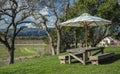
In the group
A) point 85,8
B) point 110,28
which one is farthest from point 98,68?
point 110,28

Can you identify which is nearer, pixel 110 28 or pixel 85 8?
pixel 85 8

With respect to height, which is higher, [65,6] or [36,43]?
[65,6]

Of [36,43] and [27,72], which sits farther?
[36,43]

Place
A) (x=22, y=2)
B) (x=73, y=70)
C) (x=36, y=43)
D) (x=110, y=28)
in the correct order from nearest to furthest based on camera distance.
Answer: (x=73, y=70) → (x=22, y=2) → (x=110, y=28) → (x=36, y=43)

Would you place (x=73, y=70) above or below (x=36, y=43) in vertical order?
above

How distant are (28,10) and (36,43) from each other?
154 ft

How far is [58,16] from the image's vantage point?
103ft

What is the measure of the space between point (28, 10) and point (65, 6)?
434cm

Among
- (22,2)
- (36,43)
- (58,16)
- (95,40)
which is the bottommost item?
(36,43)

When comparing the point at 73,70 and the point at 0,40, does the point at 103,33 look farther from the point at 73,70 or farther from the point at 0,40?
the point at 73,70

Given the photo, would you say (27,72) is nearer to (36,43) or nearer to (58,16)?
(58,16)

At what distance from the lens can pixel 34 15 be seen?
30516 mm

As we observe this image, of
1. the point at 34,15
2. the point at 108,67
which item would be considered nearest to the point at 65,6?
the point at 34,15

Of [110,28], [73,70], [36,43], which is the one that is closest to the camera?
[73,70]
